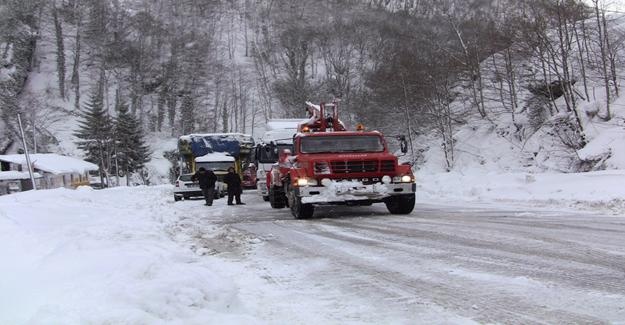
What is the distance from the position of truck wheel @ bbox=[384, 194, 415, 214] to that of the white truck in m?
4.62

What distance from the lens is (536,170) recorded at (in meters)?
30.0

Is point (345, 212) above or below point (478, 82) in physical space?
below

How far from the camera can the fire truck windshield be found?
46.3 feet

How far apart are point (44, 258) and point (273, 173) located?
11.1 metres

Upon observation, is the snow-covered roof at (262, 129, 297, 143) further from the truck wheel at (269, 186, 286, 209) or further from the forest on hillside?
the forest on hillside

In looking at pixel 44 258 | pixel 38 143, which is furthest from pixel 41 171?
pixel 44 258

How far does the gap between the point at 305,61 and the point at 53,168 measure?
3555cm

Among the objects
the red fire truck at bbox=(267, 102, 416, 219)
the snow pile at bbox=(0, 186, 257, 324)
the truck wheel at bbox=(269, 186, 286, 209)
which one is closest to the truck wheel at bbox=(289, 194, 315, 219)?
the red fire truck at bbox=(267, 102, 416, 219)

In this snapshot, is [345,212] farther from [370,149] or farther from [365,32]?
[365,32]

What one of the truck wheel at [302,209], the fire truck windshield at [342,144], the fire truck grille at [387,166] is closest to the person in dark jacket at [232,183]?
the fire truck windshield at [342,144]

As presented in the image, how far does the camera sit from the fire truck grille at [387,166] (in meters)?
13.3

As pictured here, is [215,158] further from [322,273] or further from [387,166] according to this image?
[322,273]

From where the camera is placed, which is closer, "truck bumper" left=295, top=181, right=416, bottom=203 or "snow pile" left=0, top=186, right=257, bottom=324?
"snow pile" left=0, top=186, right=257, bottom=324

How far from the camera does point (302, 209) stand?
13.4 meters
